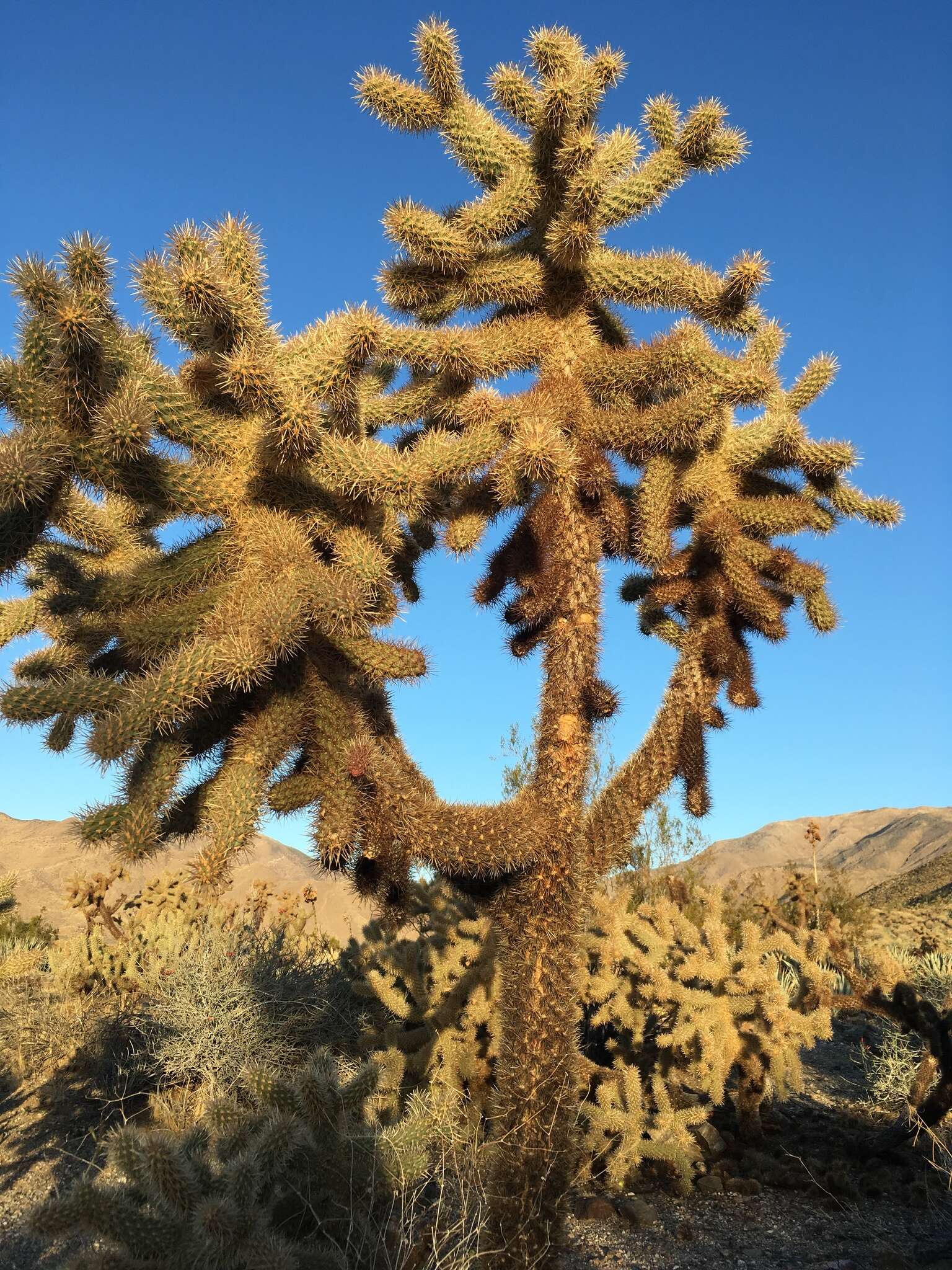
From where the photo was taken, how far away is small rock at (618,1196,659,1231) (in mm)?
4996

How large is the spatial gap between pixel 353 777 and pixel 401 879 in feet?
2.35

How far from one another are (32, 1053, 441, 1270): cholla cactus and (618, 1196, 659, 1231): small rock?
5.83 feet

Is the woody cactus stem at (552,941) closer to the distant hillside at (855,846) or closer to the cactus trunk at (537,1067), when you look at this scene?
the cactus trunk at (537,1067)

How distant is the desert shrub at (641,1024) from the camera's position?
564cm

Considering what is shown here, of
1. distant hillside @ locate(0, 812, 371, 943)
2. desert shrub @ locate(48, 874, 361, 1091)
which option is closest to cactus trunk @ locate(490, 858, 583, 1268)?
desert shrub @ locate(48, 874, 361, 1091)

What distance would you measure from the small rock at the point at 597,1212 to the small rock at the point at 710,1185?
0.60 metres

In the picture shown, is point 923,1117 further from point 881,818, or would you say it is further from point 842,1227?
point 881,818

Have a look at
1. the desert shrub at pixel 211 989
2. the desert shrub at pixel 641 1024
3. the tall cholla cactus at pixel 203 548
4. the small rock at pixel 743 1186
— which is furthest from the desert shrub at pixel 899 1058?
the tall cholla cactus at pixel 203 548

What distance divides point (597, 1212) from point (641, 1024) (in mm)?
1272

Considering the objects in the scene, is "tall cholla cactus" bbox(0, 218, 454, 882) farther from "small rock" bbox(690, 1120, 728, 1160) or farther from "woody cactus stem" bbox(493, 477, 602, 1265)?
"small rock" bbox(690, 1120, 728, 1160)

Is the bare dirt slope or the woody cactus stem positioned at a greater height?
the bare dirt slope

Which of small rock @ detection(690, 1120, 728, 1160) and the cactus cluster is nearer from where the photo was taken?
small rock @ detection(690, 1120, 728, 1160)

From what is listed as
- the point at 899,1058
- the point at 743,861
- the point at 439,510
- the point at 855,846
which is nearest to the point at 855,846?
the point at 855,846

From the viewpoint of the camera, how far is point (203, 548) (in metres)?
4.40
